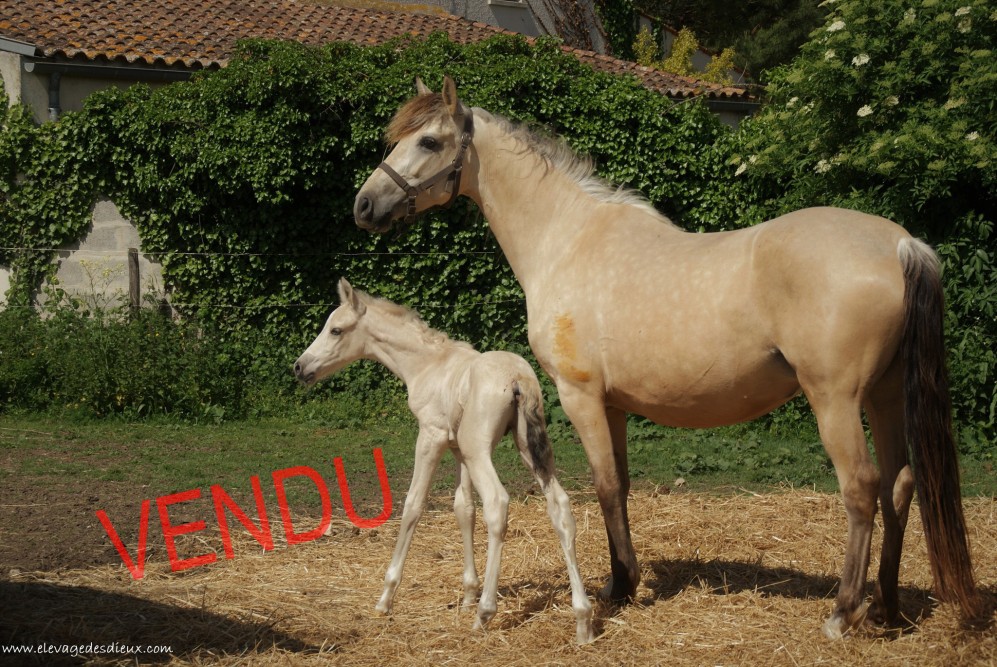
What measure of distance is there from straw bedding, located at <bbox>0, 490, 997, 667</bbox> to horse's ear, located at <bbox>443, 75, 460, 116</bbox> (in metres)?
2.47

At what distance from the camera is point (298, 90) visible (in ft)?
35.0

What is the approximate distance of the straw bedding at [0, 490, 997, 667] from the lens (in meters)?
4.04

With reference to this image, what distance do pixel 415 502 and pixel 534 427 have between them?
70 centimetres

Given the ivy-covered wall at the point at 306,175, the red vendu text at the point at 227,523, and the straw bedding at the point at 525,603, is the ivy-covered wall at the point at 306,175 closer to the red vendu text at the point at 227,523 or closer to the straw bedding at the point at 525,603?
the red vendu text at the point at 227,523

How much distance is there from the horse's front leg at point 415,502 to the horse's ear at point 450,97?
5.28 feet

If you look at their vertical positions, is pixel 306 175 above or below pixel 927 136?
below

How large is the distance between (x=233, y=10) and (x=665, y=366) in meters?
13.8

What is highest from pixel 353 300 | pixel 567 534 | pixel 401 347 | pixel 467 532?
pixel 353 300

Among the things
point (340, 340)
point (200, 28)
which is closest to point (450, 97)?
point (340, 340)

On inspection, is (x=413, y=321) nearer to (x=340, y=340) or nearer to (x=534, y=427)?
(x=340, y=340)

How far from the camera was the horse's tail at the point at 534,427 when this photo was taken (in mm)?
4324

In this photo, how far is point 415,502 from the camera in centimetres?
455

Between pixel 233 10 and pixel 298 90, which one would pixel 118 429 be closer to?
pixel 298 90

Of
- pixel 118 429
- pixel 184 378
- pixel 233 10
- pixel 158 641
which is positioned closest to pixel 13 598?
pixel 158 641
